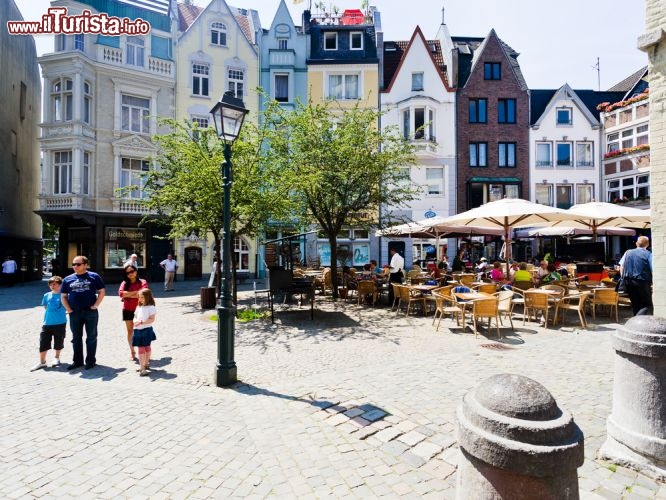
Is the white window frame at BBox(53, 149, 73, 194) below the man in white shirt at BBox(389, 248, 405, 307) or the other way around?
the other way around

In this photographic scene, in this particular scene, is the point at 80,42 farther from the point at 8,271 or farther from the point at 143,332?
the point at 143,332

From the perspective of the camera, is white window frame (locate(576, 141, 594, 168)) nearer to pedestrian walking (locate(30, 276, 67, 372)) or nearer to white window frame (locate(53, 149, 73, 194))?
pedestrian walking (locate(30, 276, 67, 372))

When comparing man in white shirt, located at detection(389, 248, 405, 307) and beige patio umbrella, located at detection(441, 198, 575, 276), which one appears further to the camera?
man in white shirt, located at detection(389, 248, 405, 307)

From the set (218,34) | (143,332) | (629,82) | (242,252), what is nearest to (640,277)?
(143,332)

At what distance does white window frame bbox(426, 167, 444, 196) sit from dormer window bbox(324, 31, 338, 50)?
11.2 m

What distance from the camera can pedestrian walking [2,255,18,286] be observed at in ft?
69.2

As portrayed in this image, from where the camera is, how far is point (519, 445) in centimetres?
189

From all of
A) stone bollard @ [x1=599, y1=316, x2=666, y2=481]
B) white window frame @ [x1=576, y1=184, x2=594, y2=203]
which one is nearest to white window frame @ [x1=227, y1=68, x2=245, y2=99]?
white window frame @ [x1=576, y1=184, x2=594, y2=203]

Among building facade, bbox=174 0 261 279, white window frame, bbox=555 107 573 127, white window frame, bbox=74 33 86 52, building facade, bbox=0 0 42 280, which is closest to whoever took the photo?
white window frame, bbox=74 33 86 52

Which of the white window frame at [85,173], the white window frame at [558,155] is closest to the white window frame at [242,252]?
the white window frame at [85,173]

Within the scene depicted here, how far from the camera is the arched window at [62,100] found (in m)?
21.3

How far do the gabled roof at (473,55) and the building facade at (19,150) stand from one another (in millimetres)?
30030

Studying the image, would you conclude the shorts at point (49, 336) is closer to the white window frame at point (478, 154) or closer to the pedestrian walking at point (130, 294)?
the pedestrian walking at point (130, 294)

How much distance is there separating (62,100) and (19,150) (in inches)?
363
